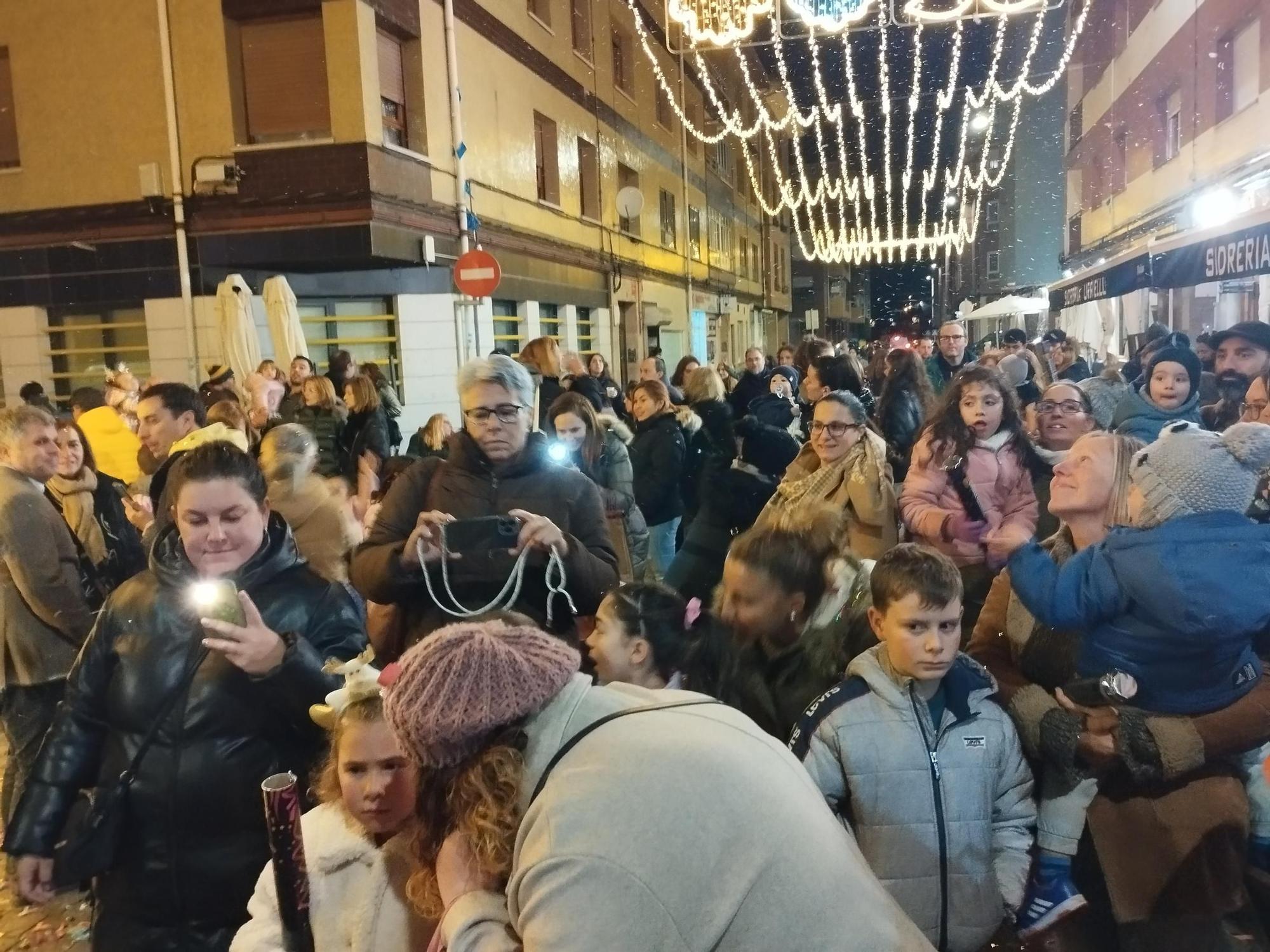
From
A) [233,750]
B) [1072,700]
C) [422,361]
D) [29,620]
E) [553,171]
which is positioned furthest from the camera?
[553,171]

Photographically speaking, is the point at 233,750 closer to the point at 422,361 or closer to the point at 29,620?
the point at 29,620

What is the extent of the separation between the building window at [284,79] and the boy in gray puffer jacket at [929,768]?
37.7ft

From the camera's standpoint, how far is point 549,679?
4.07ft

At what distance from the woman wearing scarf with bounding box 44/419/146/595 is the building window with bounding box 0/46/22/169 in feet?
36.3

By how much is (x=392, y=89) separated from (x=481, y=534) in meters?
11.6

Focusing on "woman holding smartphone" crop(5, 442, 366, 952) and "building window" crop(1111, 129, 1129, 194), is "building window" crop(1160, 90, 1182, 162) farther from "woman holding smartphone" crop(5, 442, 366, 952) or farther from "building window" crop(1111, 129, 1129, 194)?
"woman holding smartphone" crop(5, 442, 366, 952)

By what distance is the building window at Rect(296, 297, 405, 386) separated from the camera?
496 inches

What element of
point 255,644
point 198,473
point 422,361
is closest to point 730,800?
point 255,644

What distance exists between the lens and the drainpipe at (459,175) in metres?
13.1

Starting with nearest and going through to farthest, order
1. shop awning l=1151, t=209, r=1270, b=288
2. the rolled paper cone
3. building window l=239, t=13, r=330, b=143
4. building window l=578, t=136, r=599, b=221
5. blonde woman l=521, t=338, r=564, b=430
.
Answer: the rolled paper cone, shop awning l=1151, t=209, r=1270, b=288, blonde woman l=521, t=338, r=564, b=430, building window l=239, t=13, r=330, b=143, building window l=578, t=136, r=599, b=221

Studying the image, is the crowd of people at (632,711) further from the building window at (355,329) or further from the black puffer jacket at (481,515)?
the building window at (355,329)

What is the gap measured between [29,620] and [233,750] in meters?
2.36

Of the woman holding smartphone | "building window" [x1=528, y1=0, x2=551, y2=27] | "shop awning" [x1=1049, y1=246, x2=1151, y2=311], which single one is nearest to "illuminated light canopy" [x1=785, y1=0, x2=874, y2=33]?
"shop awning" [x1=1049, y1=246, x2=1151, y2=311]

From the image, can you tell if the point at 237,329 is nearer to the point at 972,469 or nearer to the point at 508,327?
the point at 508,327
